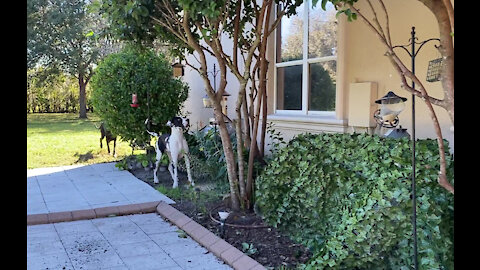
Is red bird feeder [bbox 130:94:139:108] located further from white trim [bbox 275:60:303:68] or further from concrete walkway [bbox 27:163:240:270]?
white trim [bbox 275:60:303:68]

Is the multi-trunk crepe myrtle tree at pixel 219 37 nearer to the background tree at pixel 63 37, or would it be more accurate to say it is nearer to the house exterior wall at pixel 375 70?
the house exterior wall at pixel 375 70

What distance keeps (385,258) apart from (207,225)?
2024 mm

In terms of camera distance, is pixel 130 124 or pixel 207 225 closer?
pixel 207 225

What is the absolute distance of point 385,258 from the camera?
2.85m

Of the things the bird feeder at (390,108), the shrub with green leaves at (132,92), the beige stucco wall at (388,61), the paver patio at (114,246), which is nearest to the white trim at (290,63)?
the beige stucco wall at (388,61)

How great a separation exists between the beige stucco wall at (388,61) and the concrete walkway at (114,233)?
7.50ft

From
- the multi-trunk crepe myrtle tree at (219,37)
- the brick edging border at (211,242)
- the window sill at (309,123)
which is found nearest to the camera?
the brick edging border at (211,242)

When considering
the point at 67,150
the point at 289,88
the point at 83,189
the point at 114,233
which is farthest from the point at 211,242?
the point at 67,150

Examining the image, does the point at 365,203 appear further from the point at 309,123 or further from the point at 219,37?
the point at 309,123

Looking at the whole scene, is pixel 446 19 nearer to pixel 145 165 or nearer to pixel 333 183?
pixel 333 183

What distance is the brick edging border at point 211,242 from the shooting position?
10.9ft

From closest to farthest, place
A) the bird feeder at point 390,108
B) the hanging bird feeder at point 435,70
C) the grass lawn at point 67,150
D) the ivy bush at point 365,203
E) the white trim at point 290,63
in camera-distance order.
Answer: the hanging bird feeder at point 435,70
the ivy bush at point 365,203
the bird feeder at point 390,108
the white trim at point 290,63
the grass lawn at point 67,150
